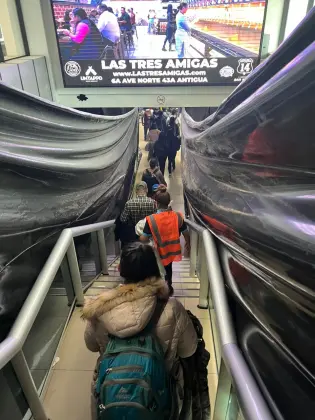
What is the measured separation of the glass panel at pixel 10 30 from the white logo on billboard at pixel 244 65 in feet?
10.2

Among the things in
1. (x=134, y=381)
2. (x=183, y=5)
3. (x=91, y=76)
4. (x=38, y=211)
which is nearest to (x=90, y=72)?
(x=91, y=76)

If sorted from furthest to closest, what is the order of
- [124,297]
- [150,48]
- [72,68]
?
[72,68] → [150,48] → [124,297]

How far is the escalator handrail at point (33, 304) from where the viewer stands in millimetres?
1217

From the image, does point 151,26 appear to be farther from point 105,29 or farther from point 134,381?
point 134,381

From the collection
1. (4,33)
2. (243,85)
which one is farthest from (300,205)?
(4,33)

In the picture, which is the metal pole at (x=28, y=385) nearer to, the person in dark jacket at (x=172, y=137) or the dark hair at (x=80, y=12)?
the dark hair at (x=80, y=12)

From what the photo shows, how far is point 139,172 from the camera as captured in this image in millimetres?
9203

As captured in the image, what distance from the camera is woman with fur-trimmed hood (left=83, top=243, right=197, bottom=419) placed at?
1.15 metres

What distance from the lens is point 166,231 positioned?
2.46 m

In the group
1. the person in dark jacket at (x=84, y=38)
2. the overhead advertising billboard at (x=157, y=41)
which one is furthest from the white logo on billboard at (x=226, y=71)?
the person in dark jacket at (x=84, y=38)

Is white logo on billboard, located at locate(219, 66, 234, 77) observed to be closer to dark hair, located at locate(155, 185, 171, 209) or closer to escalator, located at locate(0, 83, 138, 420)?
escalator, located at locate(0, 83, 138, 420)

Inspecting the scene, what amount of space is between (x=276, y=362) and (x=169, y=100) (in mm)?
4706

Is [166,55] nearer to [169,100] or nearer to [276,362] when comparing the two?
[169,100]

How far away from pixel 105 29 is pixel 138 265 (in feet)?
13.7
